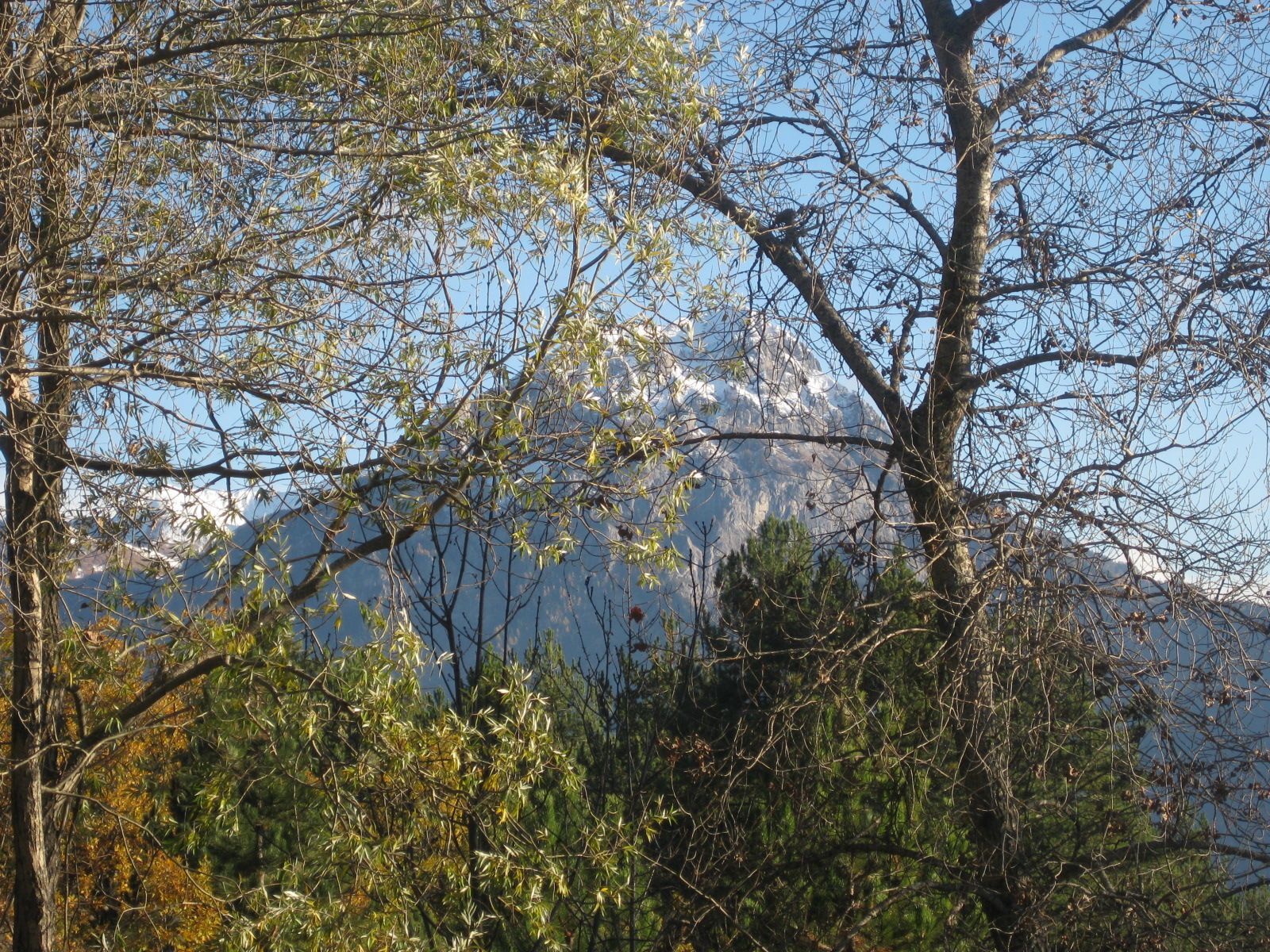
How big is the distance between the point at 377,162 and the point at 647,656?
2743 mm

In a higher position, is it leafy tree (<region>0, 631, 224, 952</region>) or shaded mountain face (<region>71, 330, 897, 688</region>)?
shaded mountain face (<region>71, 330, 897, 688</region>)

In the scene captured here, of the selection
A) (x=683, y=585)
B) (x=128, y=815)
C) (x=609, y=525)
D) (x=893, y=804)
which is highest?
(x=609, y=525)

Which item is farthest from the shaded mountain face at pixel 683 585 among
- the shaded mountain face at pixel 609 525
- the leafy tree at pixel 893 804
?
the leafy tree at pixel 893 804

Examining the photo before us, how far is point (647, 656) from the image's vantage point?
226 inches

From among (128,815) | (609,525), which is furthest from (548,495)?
(128,815)

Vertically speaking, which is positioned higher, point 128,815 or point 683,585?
point 683,585

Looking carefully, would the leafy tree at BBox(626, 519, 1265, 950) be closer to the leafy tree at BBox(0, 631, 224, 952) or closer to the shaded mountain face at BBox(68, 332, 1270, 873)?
the shaded mountain face at BBox(68, 332, 1270, 873)

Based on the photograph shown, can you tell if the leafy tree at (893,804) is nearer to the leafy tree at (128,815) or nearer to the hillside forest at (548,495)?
the hillside forest at (548,495)

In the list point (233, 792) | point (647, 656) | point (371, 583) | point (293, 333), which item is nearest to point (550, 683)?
point (647, 656)

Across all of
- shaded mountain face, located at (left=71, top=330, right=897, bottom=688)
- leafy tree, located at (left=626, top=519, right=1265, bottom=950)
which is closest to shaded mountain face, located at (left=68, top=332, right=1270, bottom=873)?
shaded mountain face, located at (left=71, top=330, right=897, bottom=688)

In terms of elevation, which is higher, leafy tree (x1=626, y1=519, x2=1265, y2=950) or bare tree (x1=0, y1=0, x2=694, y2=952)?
bare tree (x1=0, y1=0, x2=694, y2=952)

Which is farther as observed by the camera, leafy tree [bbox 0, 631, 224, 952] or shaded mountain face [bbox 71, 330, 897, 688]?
leafy tree [bbox 0, 631, 224, 952]

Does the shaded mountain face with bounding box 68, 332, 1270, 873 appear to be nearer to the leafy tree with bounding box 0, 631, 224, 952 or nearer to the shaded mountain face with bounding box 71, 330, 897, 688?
the shaded mountain face with bounding box 71, 330, 897, 688

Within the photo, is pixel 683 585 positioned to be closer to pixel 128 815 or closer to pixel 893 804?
pixel 893 804
